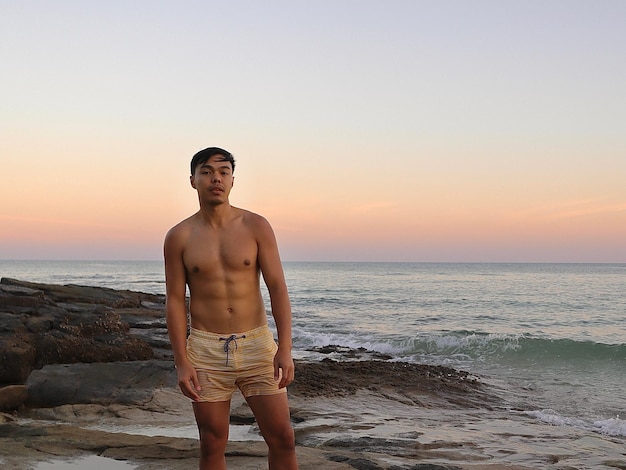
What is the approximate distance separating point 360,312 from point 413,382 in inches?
885

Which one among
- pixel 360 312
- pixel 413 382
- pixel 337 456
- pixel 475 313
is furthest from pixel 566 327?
pixel 337 456

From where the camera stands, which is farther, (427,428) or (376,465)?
(427,428)

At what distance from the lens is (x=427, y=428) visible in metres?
7.41

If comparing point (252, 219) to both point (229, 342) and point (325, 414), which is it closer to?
point (229, 342)

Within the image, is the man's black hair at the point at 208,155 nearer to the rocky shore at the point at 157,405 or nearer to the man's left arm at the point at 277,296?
the man's left arm at the point at 277,296

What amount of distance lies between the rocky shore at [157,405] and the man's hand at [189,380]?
1849 millimetres

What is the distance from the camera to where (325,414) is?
7840mm

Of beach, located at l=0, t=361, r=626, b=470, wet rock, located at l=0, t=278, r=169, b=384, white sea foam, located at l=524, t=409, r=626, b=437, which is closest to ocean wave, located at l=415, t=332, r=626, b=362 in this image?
white sea foam, located at l=524, t=409, r=626, b=437

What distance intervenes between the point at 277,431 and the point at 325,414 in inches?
167

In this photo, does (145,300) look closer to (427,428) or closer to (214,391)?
(427,428)

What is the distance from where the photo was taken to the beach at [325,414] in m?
5.68

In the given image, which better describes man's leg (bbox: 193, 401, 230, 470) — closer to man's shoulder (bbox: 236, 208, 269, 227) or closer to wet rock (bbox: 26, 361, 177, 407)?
man's shoulder (bbox: 236, 208, 269, 227)

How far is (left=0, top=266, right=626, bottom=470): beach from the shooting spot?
568 centimetres

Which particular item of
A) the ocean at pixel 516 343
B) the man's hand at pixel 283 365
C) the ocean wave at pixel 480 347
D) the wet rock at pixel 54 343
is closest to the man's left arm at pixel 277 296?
the man's hand at pixel 283 365
